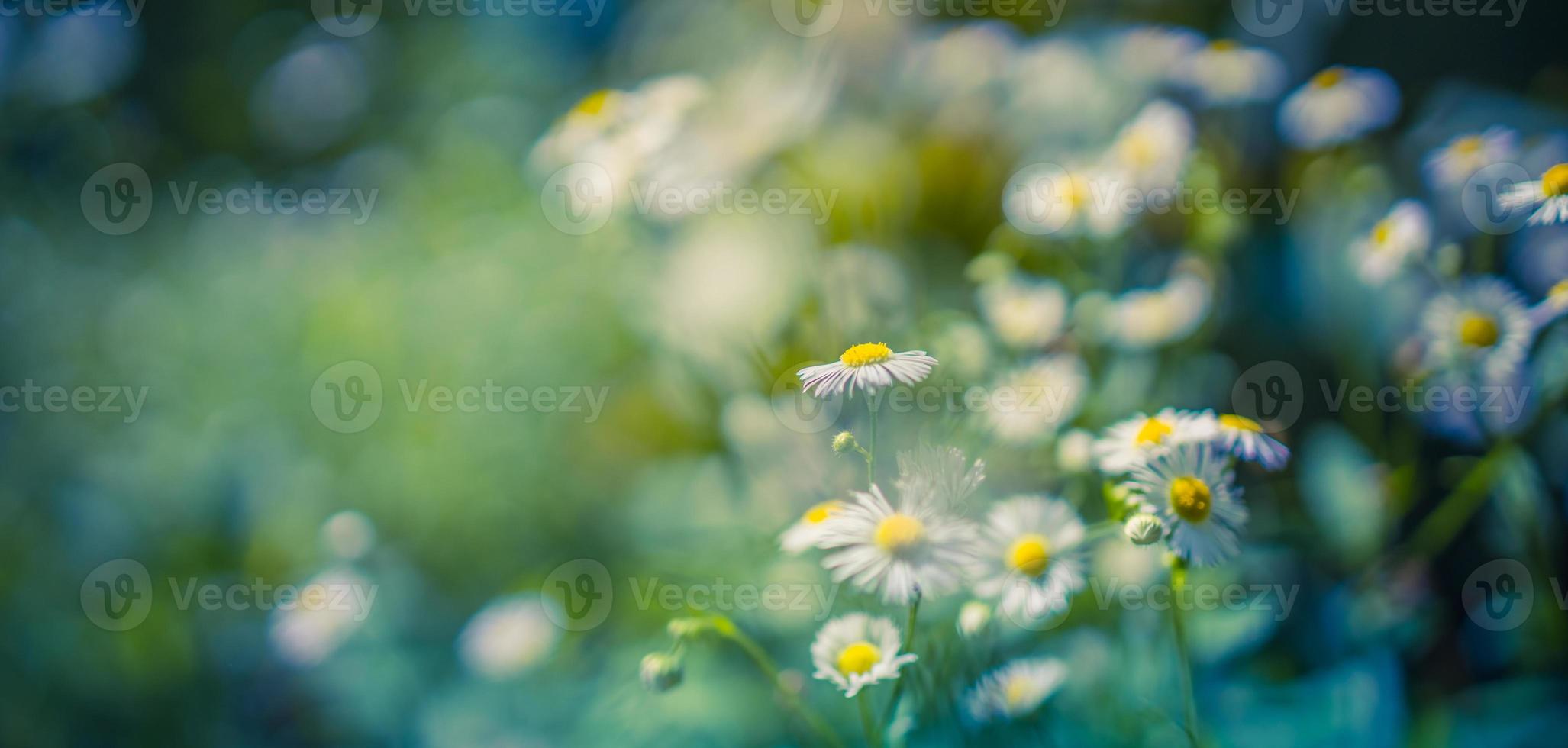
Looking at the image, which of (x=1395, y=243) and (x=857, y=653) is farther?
(x=1395, y=243)

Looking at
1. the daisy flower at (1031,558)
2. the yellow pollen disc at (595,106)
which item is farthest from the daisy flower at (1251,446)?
the yellow pollen disc at (595,106)

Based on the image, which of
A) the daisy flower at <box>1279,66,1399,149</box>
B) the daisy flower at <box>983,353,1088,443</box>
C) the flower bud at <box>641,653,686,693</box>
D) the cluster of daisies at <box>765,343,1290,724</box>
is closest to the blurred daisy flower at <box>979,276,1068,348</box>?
the daisy flower at <box>983,353,1088,443</box>

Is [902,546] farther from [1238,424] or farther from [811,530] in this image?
[1238,424]

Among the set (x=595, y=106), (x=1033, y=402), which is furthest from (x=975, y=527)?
(x=595, y=106)

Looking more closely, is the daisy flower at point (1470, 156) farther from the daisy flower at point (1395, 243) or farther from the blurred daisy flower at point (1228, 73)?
the blurred daisy flower at point (1228, 73)

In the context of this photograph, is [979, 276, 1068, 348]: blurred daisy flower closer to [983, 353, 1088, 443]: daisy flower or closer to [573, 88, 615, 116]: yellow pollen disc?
[983, 353, 1088, 443]: daisy flower

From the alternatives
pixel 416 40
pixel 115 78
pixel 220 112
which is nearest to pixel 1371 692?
pixel 416 40

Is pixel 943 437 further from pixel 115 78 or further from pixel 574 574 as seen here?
pixel 115 78
